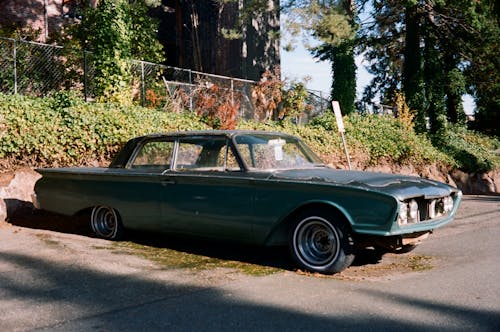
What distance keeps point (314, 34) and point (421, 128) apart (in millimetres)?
8155

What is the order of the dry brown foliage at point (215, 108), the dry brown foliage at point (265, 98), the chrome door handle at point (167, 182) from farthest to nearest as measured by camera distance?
the dry brown foliage at point (265, 98)
the dry brown foliage at point (215, 108)
the chrome door handle at point (167, 182)

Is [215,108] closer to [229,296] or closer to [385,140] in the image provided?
[385,140]

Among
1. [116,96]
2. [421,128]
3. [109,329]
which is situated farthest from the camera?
[421,128]

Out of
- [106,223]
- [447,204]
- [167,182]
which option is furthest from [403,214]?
[106,223]

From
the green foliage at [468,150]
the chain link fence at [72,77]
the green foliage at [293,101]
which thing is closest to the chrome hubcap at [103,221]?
the chain link fence at [72,77]

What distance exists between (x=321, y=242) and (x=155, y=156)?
2540mm

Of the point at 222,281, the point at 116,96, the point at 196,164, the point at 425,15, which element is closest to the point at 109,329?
the point at 222,281

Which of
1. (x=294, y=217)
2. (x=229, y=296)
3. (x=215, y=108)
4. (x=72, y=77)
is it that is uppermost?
(x=72, y=77)

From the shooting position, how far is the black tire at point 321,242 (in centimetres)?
542

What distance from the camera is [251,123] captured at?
1445 centimetres

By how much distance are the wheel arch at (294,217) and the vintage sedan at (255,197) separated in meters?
0.01

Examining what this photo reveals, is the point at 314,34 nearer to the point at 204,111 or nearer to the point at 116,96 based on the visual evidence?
the point at 204,111

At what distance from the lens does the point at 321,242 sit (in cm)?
563

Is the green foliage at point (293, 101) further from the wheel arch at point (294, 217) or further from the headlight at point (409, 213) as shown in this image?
the headlight at point (409, 213)
